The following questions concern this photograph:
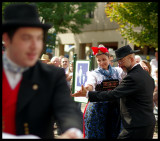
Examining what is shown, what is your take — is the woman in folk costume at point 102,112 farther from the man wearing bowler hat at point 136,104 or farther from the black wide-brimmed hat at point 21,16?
the black wide-brimmed hat at point 21,16

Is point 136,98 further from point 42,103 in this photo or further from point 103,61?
point 42,103

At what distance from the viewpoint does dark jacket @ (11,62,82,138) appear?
2197 millimetres

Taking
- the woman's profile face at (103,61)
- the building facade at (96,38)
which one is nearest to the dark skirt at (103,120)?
the woman's profile face at (103,61)

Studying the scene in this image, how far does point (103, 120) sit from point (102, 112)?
6.3 inches

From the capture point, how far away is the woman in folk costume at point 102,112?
5691 millimetres

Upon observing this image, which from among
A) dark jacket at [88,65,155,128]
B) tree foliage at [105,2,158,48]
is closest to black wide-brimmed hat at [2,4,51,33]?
dark jacket at [88,65,155,128]

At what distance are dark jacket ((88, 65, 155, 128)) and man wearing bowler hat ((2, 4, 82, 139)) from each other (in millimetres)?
2441

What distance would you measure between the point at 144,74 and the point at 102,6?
24.0 meters

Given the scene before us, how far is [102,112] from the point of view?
18.7ft

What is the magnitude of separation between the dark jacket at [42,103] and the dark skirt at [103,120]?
338cm

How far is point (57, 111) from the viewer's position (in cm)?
226

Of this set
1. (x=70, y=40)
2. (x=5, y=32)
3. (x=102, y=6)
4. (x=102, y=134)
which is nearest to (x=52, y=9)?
(x=102, y=6)

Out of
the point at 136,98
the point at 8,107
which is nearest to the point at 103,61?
the point at 136,98

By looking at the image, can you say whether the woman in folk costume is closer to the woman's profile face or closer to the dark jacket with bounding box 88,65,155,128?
the woman's profile face
